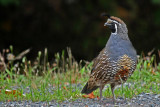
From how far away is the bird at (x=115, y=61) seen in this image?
6445 mm

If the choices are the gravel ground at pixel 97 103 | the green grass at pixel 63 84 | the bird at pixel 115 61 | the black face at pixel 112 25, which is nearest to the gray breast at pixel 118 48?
the bird at pixel 115 61

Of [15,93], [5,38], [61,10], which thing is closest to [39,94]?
[15,93]

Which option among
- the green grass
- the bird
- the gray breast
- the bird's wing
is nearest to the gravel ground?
the green grass

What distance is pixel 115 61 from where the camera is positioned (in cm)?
645

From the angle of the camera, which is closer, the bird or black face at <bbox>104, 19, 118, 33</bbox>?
the bird

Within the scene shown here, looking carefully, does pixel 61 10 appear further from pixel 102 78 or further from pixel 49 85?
pixel 102 78

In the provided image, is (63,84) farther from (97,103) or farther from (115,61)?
(115,61)

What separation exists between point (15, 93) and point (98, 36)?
245 inches

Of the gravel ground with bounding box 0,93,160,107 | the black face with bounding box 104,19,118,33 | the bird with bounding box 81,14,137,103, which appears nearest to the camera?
the gravel ground with bounding box 0,93,160,107

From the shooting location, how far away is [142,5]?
13594 millimetres

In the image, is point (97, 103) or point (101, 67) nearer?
point (97, 103)

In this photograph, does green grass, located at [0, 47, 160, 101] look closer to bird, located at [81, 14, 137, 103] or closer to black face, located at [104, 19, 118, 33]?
bird, located at [81, 14, 137, 103]

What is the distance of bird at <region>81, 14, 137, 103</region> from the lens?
645 cm

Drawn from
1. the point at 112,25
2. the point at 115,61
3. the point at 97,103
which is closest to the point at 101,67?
the point at 115,61
